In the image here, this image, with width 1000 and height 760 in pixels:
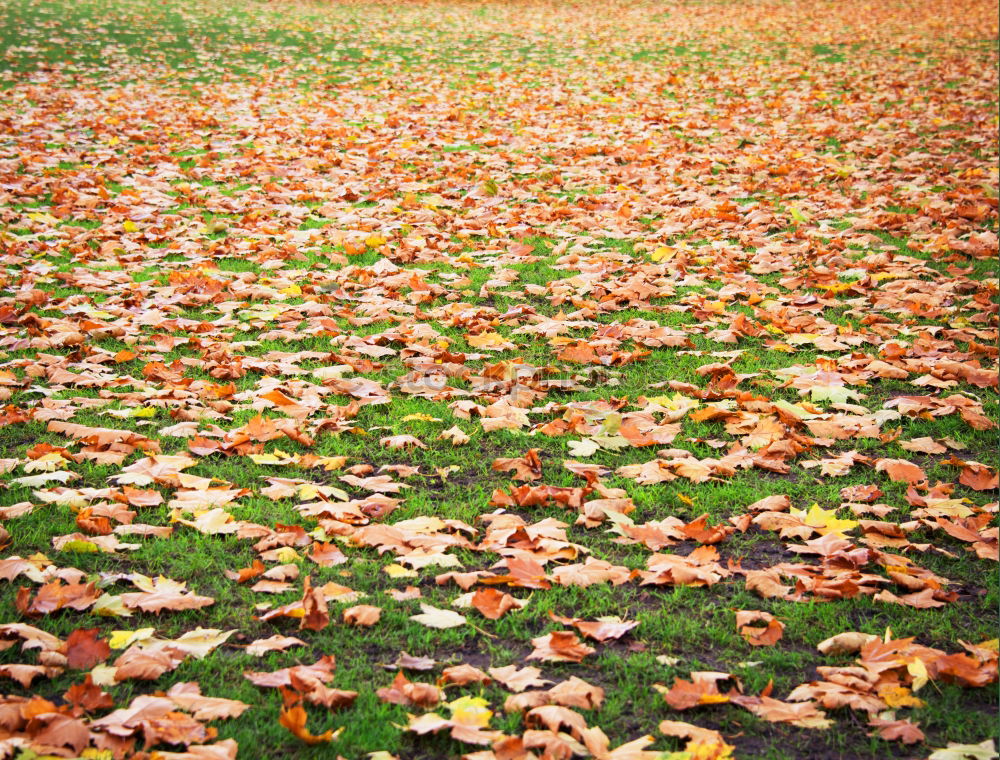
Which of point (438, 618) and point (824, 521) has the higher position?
point (824, 521)

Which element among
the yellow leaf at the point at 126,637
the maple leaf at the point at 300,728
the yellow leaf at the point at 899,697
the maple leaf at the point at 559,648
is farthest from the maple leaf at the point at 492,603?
the yellow leaf at the point at 899,697

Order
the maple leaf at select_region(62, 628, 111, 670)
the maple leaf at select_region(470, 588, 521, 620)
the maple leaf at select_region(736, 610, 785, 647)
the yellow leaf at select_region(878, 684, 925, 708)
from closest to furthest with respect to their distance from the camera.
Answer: the yellow leaf at select_region(878, 684, 925, 708), the maple leaf at select_region(62, 628, 111, 670), the maple leaf at select_region(736, 610, 785, 647), the maple leaf at select_region(470, 588, 521, 620)

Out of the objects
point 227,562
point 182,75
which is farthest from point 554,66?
point 227,562

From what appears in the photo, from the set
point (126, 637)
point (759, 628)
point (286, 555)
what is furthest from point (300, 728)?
point (759, 628)

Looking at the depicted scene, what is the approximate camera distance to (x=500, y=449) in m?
4.00

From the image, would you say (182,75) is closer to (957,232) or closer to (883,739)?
(957,232)

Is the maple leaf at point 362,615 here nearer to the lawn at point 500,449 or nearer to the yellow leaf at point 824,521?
the lawn at point 500,449

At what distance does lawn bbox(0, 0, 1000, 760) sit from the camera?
2545 mm

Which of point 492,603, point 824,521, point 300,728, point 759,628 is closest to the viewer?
point 300,728

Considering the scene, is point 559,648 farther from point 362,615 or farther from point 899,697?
point 899,697

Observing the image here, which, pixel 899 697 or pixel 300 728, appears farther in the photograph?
pixel 899 697

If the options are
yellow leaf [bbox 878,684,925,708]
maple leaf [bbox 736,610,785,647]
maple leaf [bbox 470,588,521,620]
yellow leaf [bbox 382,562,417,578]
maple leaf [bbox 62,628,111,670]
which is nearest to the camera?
yellow leaf [bbox 878,684,925,708]

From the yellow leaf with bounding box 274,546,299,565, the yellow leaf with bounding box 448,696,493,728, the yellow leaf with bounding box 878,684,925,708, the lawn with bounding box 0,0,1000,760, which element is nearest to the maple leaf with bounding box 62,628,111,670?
the lawn with bounding box 0,0,1000,760

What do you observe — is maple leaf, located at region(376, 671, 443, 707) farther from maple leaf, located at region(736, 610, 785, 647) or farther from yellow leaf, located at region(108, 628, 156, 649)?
maple leaf, located at region(736, 610, 785, 647)
